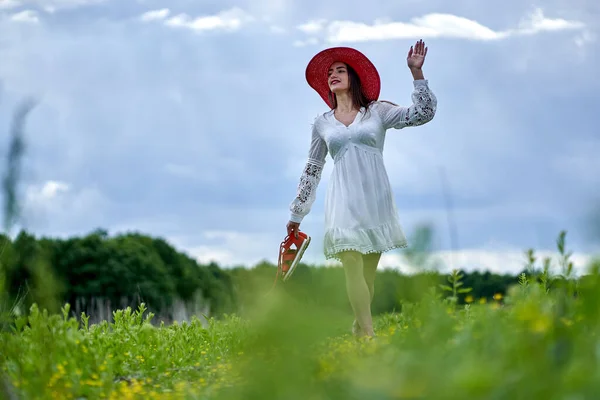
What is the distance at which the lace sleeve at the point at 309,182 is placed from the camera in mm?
6578

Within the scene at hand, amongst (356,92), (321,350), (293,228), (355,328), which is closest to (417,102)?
(356,92)

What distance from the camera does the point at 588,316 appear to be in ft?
10.2

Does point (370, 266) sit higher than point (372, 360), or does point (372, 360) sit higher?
point (370, 266)

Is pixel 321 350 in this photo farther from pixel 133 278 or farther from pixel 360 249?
pixel 133 278

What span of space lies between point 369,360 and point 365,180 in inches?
118

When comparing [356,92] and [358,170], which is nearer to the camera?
[358,170]

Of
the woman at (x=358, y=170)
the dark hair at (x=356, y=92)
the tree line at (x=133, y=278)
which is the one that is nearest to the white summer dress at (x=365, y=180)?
the woman at (x=358, y=170)

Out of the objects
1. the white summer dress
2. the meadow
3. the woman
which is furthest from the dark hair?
the meadow

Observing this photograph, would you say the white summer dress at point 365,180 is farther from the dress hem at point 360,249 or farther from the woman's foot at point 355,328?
the woman's foot at point 355,328

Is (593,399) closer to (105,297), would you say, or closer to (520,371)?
(520,371)

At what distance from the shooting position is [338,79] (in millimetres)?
6426

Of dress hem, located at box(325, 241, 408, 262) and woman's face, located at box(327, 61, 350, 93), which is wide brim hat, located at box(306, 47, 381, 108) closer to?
woman's face, located at box(327, 61, 350, 93)

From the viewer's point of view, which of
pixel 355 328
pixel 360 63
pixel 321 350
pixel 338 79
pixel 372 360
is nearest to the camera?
pixel 372 360

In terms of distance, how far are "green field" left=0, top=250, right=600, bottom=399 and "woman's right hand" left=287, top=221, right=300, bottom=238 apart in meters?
1.40
